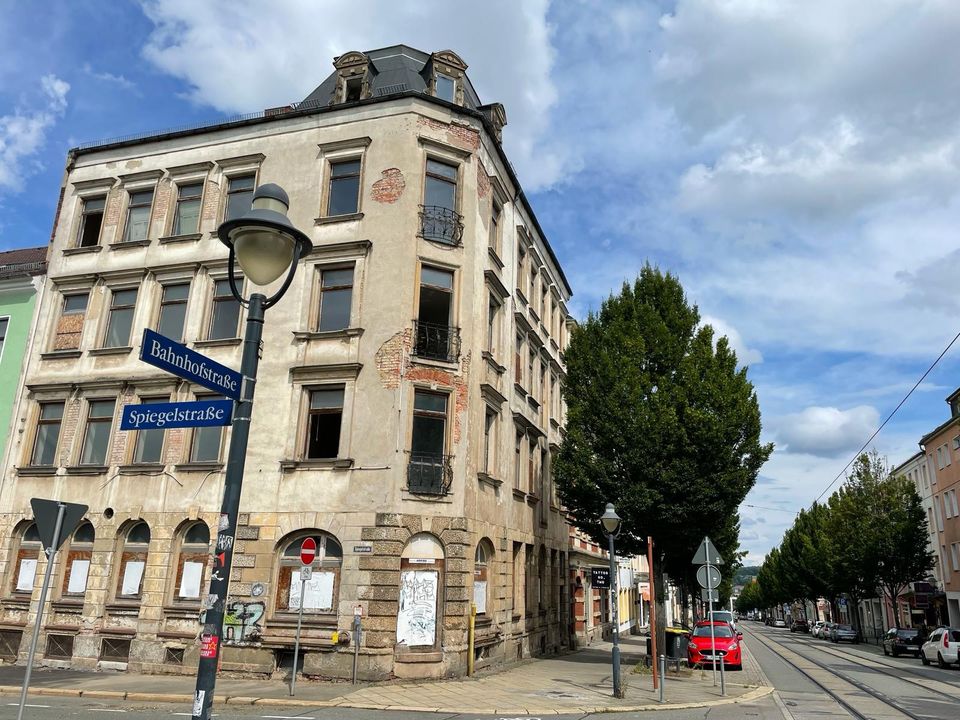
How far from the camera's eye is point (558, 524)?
1193 inches

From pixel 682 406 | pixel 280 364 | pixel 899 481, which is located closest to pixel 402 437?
pixel 280 364

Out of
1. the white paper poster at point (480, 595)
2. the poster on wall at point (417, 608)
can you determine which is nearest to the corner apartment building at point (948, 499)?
the white paper poster at point (480, 595)

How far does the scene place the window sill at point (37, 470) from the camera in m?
21.2

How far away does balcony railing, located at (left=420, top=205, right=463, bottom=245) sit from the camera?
2011 centimetres

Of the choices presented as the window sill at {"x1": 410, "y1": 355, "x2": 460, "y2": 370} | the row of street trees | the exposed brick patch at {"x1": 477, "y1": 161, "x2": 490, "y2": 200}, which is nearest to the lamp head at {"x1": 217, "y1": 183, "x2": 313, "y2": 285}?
the window sill at {"x1": 410, "y1": 355, "x2": 460, "y2": 370}

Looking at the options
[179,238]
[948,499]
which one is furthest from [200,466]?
[948,499]

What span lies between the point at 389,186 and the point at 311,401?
647cm

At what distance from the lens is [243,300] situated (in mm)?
5215

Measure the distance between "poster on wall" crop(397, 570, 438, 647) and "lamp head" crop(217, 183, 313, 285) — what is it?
13.4 meters

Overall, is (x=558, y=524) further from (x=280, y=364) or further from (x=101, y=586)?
(x=101, y=586)

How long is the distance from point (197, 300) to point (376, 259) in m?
5.96

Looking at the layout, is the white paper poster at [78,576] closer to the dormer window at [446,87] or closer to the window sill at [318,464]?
the window sill at [318,464]

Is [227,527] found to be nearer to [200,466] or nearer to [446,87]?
[200,466]

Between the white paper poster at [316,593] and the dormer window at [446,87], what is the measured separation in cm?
1462
